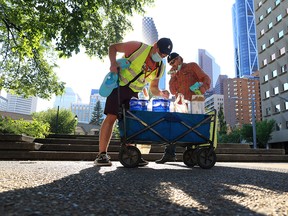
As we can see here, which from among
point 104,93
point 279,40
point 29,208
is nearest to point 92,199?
point 29,208

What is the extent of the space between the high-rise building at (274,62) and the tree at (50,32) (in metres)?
34.3

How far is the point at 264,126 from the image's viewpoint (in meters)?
40.3

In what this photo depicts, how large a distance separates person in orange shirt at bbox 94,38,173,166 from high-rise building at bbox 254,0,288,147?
3788cm

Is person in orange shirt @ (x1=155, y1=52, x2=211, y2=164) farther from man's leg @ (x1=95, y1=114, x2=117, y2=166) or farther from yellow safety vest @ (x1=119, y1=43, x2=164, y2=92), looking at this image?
man's leg @ (x1=95, y1=114, x2=117, y2=166)

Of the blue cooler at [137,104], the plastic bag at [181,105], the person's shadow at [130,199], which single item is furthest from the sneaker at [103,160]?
the person's shadow at [130,199]

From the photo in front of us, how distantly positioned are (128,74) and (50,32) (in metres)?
3.19

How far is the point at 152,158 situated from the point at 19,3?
18.5 ft

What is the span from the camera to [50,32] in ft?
20.3

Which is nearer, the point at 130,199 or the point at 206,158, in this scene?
the point at 130,199

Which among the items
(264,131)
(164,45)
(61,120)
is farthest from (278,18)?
(164,45)

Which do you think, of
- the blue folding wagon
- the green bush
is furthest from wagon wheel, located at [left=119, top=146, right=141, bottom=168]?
the green bush

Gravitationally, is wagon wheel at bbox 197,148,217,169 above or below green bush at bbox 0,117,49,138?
below

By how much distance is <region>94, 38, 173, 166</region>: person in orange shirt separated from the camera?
395cm

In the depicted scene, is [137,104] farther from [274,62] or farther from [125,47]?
[274,62]
